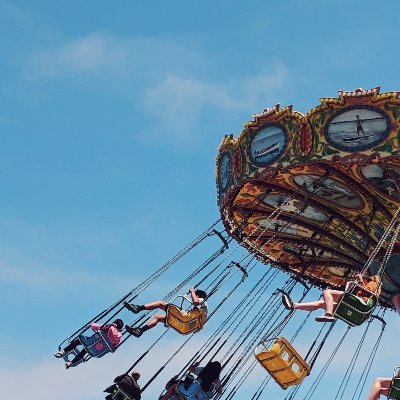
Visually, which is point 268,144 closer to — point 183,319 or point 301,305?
point 183,319

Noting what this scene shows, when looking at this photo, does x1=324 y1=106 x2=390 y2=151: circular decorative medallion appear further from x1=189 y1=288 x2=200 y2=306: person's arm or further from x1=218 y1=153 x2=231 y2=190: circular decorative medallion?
x1=189 y1=288 x2=200 y2=306: person's arm

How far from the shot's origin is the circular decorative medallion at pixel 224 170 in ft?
55.4

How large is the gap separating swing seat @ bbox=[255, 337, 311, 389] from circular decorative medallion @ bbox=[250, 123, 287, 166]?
12.0 ft

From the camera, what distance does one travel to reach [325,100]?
48.3 ft

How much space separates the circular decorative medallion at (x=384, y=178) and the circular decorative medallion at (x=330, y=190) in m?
0.63

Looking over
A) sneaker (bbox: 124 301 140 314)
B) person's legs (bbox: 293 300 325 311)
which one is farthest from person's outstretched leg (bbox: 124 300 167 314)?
person's legs (bbox: 293 300 325 311)

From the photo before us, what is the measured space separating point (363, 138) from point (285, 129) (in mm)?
1512

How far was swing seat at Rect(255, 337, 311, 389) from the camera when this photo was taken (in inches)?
514

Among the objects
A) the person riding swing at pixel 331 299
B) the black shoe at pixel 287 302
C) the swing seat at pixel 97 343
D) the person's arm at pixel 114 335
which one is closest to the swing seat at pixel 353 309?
the person riding swing at pixel 331 299

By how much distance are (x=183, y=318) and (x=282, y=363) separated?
2.24m

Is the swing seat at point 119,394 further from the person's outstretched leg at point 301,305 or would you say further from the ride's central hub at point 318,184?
the ride's central hub at point 318,184

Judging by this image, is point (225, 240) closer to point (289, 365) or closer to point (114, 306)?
point (114, 306)

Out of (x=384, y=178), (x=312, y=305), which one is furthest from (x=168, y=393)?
(x=384, y=178)

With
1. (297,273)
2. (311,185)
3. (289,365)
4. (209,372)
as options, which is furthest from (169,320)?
(297,273)
